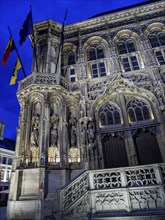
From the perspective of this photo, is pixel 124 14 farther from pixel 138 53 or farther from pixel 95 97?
pixel 95 97

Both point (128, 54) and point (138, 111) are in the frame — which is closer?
point (138, 111)

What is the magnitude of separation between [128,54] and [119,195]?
11.3 m

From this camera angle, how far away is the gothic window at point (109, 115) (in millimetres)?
11758

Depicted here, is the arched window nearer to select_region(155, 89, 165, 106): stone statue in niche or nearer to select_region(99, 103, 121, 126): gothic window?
select_region(99, 103, 121, 126): gothic window

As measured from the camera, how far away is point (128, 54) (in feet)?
46.5

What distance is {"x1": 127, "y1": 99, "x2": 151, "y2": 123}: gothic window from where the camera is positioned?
11459 mm

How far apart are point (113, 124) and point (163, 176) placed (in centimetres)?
539

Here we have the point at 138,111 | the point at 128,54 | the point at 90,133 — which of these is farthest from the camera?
the point at 128,54

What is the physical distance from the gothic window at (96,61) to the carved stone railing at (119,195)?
8699 millimetres

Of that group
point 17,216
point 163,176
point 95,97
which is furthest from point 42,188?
point 95,97

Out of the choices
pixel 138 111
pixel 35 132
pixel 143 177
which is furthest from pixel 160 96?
pixel 35 132

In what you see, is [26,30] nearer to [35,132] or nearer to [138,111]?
[35,132]

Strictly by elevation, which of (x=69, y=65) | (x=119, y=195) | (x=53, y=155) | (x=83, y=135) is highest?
(x=69, y=65)

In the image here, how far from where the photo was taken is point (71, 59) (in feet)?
50.8
